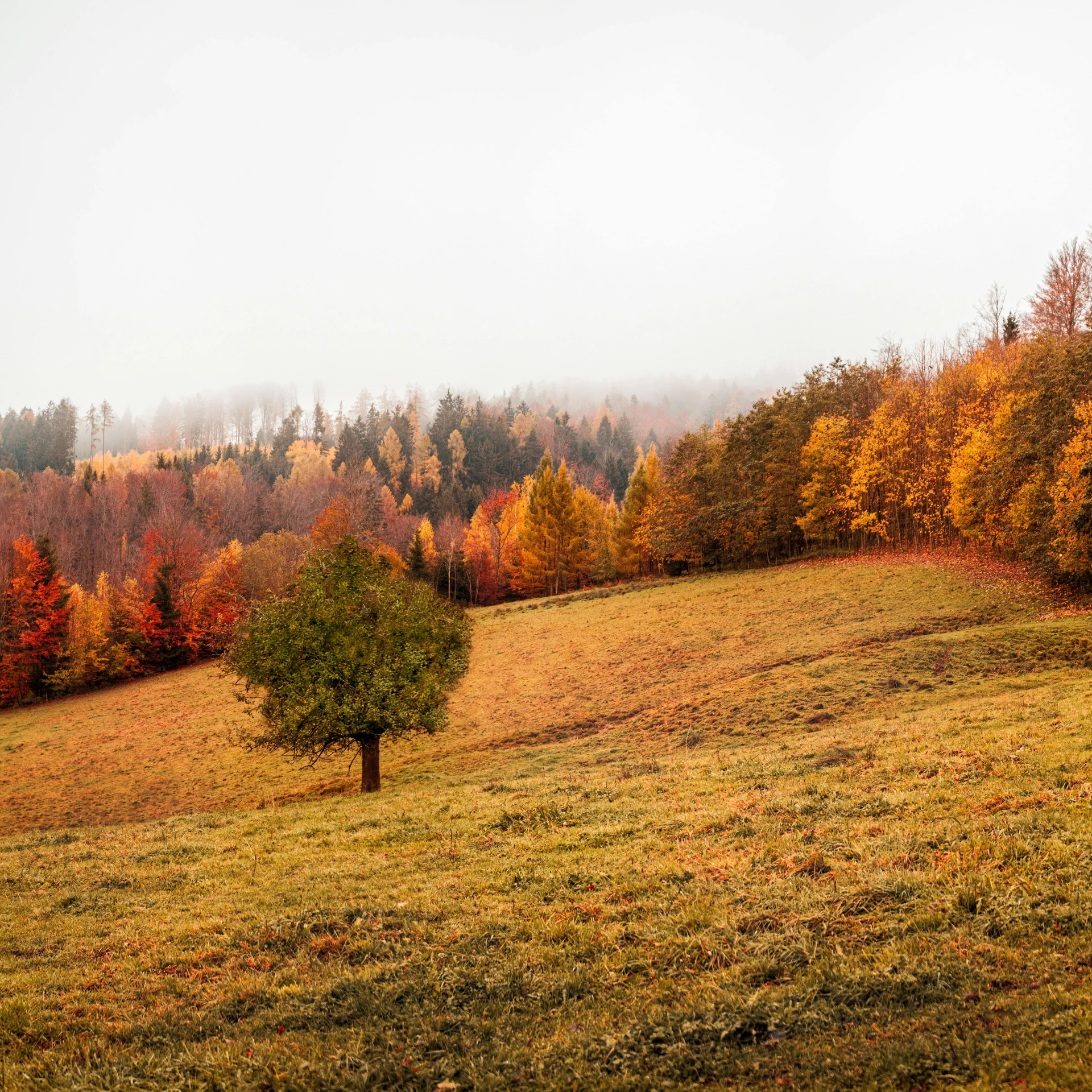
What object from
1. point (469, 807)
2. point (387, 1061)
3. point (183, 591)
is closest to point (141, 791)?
point (469, 807)

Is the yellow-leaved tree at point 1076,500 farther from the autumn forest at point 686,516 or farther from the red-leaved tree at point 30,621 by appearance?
the red-leaved tree at point 30,621

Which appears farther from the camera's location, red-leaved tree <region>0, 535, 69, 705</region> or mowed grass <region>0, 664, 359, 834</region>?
red-leaved tree <region>0, 535, 69, 705</region>

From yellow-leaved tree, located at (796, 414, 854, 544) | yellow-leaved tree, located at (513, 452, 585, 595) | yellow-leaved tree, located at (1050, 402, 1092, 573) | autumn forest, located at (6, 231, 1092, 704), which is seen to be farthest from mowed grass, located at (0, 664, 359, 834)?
yellow-leaved tree, located at (513, 452, 585, 595)

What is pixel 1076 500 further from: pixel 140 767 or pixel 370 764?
pixel 140 767

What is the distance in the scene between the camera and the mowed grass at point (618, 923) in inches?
227

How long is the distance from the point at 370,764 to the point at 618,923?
1473 centimetres

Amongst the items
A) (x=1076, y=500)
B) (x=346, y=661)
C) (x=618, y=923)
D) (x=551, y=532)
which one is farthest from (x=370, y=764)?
(x=551, y=532)

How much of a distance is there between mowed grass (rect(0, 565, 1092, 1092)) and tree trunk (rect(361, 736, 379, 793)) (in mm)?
1279

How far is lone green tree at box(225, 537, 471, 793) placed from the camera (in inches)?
811

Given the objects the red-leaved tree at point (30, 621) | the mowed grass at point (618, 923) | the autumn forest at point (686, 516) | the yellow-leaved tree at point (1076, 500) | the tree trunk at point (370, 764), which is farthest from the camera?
the red-leaved tree at point (30, 621)

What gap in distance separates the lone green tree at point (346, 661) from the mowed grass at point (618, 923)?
2278 millimetres

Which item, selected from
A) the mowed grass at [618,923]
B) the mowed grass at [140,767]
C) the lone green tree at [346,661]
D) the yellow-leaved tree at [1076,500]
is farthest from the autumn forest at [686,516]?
the mowed grass at [618,923]

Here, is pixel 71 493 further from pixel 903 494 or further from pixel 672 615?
pixel 903 494

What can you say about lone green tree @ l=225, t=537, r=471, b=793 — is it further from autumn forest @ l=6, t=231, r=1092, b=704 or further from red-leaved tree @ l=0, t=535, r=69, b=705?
red-leaved tree @ l=0, t=535, r=69, b=705
